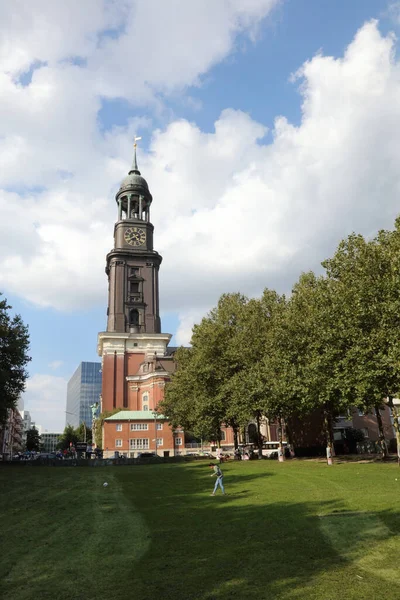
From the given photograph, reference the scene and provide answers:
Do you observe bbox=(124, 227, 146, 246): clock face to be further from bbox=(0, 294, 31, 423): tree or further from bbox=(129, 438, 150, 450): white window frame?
bbox=(0, 294, 31, 423): tree

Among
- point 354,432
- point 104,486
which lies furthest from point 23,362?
point 354,432

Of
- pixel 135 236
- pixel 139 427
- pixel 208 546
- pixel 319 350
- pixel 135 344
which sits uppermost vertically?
pixel 135 236

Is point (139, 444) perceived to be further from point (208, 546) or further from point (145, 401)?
point (208, 546)

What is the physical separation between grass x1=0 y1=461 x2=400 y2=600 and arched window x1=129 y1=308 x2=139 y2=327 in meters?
84.4

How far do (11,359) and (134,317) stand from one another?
57.3 meters

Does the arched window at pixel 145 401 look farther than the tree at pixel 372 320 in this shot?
Yes

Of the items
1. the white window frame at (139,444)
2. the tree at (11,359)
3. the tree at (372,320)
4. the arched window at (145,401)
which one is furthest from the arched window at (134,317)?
the tree at (372,320)

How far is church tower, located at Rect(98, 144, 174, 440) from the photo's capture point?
98.4m

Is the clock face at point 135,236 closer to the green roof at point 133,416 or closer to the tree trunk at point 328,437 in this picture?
the green roof at point 133,416

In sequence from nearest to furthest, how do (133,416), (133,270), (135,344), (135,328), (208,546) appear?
(208,546), (133,416), (135,344), (135,328), (133,270)

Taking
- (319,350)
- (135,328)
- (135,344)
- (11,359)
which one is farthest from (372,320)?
(135,328)

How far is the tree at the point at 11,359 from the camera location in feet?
163

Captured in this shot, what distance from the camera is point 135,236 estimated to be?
371 ft

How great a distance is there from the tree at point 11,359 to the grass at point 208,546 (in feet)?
93.8
